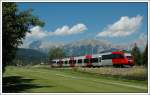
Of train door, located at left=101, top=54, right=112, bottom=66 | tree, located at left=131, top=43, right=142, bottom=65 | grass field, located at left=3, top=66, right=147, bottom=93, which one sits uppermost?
tree, located at left=131, top=43, right=142, bottom=65

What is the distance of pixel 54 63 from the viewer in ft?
336

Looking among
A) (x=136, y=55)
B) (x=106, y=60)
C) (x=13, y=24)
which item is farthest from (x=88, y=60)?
(x=136, y=55)

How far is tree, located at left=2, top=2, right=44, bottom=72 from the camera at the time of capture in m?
23.9

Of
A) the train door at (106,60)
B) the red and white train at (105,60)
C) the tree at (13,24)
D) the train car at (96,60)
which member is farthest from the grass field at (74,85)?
the train car at (96,60)

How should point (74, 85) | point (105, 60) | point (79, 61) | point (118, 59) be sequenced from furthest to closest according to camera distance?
point (79, 61) → point (105, 60) → point (118, 59) → point (74, 85)

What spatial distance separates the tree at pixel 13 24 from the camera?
23.9 m

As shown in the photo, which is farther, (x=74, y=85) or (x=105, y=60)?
(x=105, y=60)

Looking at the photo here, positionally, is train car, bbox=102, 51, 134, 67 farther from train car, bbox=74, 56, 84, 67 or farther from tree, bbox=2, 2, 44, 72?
tree, bbox=2, 2, 44, 72

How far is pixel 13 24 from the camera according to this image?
25656 mm

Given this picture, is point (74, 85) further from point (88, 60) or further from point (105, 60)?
point (88, 60)

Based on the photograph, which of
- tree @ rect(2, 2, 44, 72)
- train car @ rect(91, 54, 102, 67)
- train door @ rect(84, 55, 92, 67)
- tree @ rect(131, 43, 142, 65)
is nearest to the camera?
tree @ rect(2, 2, 44, 72)

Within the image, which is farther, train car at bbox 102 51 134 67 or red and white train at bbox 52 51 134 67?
red and white train at bbox 52 51 134 67

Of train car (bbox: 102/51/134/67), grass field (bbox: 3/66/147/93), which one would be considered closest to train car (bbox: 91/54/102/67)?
train car (bbox: 102/51/134/67)

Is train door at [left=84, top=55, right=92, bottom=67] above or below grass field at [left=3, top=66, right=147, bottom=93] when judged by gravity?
above
